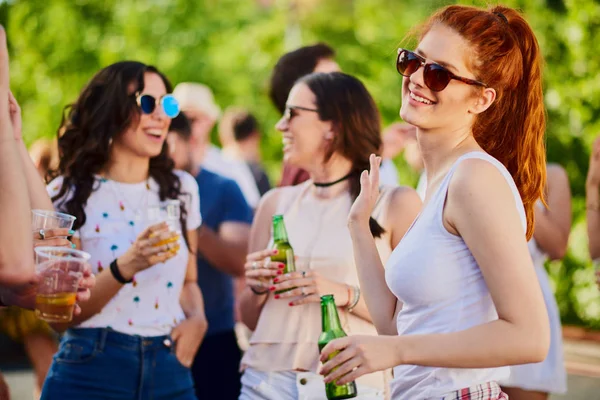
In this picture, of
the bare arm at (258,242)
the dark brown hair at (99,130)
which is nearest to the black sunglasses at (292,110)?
the bare arm at (258,242)

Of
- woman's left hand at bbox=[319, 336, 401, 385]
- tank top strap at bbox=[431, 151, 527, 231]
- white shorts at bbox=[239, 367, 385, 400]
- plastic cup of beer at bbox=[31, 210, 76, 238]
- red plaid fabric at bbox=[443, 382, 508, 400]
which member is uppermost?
tank top strap at bbox=[431, 151, 527, 231]

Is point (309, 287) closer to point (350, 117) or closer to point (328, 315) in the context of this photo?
point (328, 315)

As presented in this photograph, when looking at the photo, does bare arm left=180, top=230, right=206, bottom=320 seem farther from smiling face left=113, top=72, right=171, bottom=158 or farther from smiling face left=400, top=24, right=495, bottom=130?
smiling face left=400, top=24, right=495, bottom=130

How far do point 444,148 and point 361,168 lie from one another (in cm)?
130

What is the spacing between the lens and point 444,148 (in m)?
2.80

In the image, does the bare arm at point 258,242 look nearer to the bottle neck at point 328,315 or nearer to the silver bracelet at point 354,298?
the silver bracelet at point 354,298

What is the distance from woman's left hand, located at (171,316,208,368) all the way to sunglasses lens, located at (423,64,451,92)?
1.86 m

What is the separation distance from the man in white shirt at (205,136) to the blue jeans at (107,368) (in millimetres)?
2890

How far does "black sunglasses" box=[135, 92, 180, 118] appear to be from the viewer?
164 inches

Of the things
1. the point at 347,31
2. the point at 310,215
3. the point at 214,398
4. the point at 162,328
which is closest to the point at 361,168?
the point at 310,215

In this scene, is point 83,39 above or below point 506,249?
above

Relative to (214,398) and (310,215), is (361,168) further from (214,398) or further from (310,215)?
(214,398)

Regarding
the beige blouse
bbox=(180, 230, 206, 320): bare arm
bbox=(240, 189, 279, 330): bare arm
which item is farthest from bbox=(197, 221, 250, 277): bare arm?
the beige blouse

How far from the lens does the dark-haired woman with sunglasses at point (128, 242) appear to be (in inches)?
146
